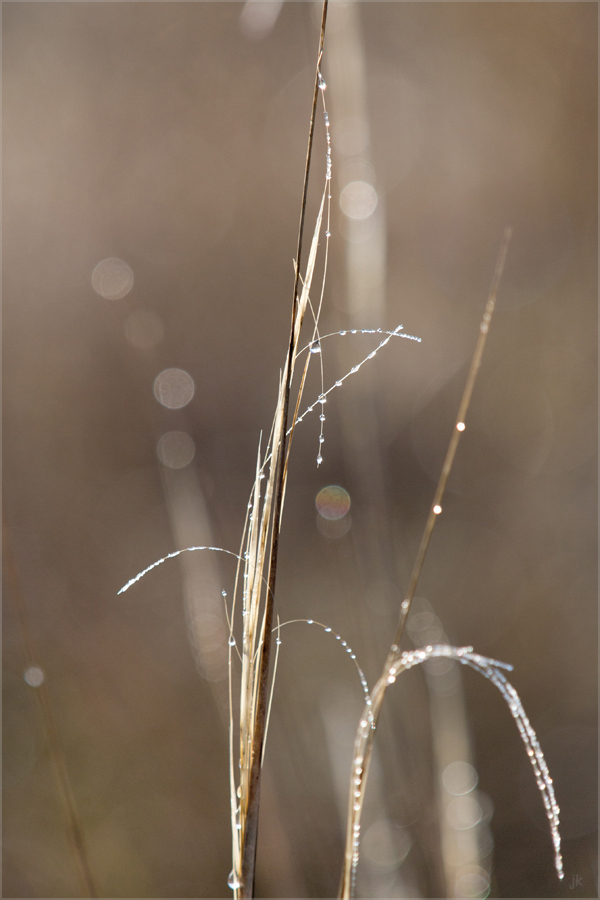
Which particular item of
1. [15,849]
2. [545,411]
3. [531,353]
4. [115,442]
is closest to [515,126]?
[531,353]

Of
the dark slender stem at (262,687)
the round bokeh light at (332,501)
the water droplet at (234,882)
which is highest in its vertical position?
the round bokeh light at (332,501)

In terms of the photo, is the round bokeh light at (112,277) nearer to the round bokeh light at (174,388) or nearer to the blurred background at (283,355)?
the blurred background at (283,355)

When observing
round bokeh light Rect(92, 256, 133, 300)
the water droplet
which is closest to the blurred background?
round bokeh light Rect(92, 256, 133, 300)

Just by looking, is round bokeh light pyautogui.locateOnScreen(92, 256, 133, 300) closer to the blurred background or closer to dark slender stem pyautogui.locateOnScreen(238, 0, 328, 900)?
the blurred background

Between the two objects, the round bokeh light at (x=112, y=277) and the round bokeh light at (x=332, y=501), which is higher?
the round bokeh light at (x=112, y=277)

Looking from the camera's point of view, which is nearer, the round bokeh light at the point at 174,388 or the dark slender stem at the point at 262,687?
the dark slender stem at the point at 262,687

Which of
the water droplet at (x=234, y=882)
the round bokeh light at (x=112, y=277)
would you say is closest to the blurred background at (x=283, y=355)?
the round bokeh light at (x=112, y=277)

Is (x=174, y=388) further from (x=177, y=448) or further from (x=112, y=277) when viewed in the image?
(x=112, y=277)

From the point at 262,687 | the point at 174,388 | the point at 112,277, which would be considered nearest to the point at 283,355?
the point at 174,388

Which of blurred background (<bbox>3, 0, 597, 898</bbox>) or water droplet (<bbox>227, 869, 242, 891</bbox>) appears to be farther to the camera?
blurred background (<bbox>3, 0, 597, 898</bbox>)
